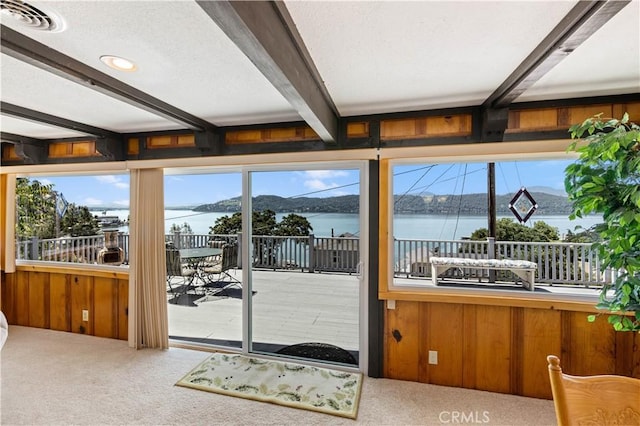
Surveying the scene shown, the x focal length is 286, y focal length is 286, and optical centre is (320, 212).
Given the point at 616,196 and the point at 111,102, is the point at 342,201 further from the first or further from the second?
the point at 111,102

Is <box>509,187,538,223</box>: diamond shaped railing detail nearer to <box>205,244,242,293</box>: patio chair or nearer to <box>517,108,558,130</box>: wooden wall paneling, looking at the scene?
<box>517,108,558,130</box>: wooden wall paneling

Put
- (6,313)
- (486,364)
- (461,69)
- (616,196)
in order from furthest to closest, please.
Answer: (6,313)
(486,364)
(461,69)
(616,196)

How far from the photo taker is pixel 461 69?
5.65 ft

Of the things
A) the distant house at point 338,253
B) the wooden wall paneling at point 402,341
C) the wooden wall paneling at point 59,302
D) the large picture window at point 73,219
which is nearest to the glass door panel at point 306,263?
the distant house at point 338,253

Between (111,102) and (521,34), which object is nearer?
(521,34)

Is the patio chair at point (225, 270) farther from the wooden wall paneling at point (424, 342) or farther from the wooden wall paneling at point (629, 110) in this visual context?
the wooden wall paneling at point (629, 110)

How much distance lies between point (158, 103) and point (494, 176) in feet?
9.18

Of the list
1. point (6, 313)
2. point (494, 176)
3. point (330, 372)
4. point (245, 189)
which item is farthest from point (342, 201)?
point (6, 313)

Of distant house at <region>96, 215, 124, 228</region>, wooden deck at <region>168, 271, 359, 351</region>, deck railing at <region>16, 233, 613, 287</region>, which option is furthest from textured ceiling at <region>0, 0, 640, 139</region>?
wooden deck at <region>168, 271, 359, 351</region>

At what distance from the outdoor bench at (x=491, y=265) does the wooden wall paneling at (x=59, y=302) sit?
4.25 metres

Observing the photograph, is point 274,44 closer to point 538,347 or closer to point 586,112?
point 586,112

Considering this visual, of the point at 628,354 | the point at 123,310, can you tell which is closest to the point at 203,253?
the point at 123,310

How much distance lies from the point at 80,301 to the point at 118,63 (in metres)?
3.21

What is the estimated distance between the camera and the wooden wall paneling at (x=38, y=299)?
3.59 metres
